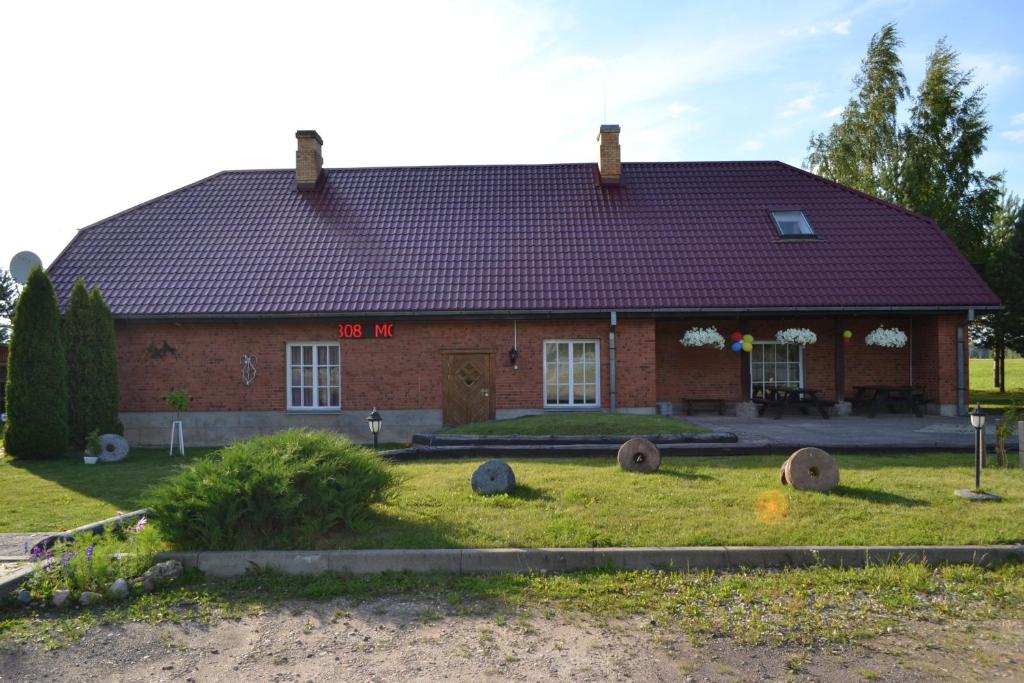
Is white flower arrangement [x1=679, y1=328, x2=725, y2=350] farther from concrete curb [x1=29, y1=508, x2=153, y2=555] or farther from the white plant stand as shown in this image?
concrete curb [x1=29, y1=508, x2=153, y2=555]

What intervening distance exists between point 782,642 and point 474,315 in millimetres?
11498

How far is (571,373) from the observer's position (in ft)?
51.4

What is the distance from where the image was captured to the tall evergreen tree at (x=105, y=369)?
46.9ft

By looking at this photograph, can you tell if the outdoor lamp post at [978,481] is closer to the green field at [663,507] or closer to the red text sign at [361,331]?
the green field at [663,507]

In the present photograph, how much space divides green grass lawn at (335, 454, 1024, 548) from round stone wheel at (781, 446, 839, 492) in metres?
0.14

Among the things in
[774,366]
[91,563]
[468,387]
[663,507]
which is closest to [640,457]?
[663,507]

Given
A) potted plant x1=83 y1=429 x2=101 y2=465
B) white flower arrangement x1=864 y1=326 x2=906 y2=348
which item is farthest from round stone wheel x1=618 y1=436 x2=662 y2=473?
potted plant x1=83 y1=429 x2=101 y2=465

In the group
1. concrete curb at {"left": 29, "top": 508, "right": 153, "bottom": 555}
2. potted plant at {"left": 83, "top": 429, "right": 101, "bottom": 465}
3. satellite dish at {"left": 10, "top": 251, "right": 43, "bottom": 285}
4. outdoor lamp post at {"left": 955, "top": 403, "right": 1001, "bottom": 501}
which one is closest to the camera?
concrete curb at {"left": 29, "top": 508, "right": 153, "bottom": 555}

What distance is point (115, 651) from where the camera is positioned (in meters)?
4.45

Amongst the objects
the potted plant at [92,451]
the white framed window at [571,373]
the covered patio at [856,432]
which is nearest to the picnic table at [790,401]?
the covered patio at [856,432]

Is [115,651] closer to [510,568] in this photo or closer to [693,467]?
[510,568]

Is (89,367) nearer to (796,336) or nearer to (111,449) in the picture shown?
(111,449)

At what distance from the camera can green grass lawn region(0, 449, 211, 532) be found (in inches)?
314

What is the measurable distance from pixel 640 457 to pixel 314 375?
9.21 metres
